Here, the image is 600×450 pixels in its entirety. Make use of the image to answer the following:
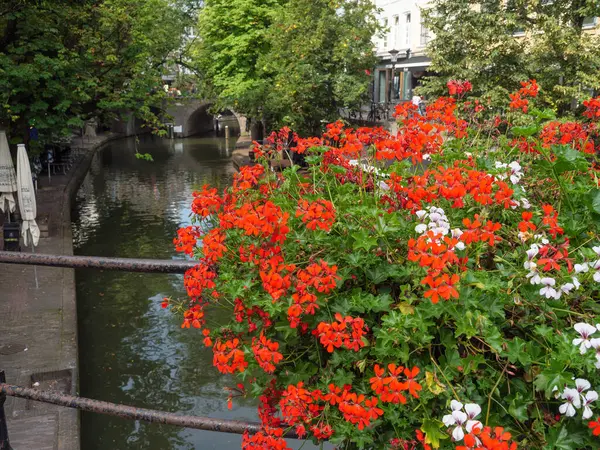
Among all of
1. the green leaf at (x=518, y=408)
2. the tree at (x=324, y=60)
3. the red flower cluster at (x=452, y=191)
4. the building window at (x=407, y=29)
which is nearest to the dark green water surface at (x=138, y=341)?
the tree at (x=324, y=60)

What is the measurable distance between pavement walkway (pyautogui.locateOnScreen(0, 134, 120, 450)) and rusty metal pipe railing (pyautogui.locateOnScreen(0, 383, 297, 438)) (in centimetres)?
471

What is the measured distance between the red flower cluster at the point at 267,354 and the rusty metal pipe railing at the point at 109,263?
379 mm

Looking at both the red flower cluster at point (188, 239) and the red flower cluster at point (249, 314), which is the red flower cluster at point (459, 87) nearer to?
the red flower cluster at point (188, 239)

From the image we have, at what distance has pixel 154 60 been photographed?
Result: 74.4 ft

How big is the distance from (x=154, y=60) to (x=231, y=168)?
10996 millimetres

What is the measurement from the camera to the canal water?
340 inches

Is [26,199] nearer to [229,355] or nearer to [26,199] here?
[26,199]

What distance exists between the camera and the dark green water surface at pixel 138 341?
28.3 ft

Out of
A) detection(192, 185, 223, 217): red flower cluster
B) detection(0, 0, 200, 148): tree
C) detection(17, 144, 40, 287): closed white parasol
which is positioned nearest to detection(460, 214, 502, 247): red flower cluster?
detection(192, 185, 223, 217): red flower cluster

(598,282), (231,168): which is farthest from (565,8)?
(231,168)

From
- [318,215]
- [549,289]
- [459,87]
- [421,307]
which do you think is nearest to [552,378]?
[549,289]

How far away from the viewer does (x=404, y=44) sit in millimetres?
35062

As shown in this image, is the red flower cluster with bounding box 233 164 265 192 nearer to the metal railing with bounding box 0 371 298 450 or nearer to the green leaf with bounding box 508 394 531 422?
the metal railing with bounding box 0 371 298 450

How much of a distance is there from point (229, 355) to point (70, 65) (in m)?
15.0
